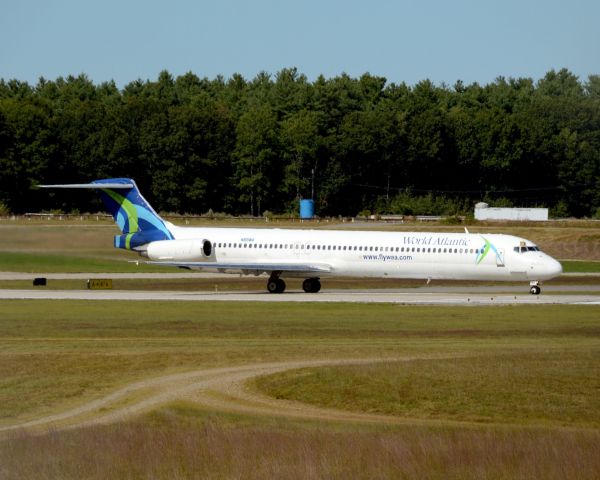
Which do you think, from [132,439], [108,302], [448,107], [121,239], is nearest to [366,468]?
[132,439]

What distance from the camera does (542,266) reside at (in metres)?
60.7

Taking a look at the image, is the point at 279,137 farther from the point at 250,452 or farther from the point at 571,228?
the point at 250,452

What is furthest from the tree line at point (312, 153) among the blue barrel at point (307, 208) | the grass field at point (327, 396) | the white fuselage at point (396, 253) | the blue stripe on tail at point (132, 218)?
the grass field at point (327, 396)

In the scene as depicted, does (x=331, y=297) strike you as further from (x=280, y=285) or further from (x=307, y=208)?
(x=307, y=208)

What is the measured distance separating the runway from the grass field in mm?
9106

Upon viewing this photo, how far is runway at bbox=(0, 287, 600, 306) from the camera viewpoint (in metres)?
57.4

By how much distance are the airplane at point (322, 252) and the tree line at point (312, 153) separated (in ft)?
234

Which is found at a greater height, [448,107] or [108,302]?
[448,107]

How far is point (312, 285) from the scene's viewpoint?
65062mm

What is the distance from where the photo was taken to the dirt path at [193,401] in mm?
24875

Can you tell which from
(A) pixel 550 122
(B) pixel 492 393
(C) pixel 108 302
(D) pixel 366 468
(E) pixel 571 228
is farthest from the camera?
(A) pixel 550 122

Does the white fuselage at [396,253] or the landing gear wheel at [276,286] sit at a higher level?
the white fuselage at [396,253]

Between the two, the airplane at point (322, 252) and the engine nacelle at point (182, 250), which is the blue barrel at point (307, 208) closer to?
the airplane at point (322, 252)

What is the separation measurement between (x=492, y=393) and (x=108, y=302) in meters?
32.0
